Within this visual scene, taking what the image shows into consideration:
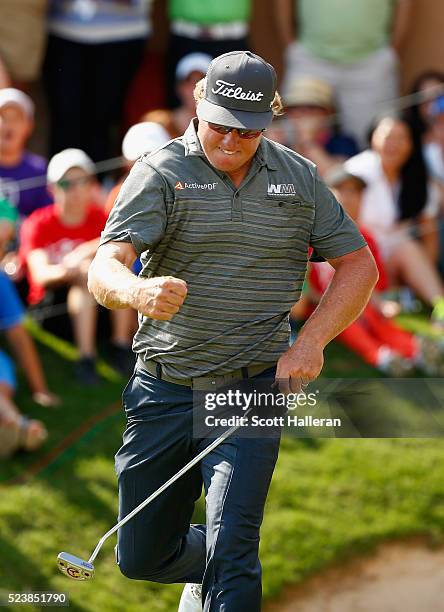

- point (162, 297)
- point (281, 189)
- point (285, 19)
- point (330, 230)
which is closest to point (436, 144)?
point (285, 19)

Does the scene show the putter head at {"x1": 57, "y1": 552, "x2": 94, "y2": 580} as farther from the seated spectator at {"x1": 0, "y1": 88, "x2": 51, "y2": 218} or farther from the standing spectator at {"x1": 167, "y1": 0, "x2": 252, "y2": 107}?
the standing spectator at {"x1": 167, "y1": 0, "x2": 252, "y2": 107}

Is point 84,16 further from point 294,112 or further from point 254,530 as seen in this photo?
point 254,530

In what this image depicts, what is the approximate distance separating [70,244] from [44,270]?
0.31 meters

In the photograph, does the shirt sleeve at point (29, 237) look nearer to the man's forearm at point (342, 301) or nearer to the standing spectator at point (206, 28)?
the standing spectator at point (206, 28)

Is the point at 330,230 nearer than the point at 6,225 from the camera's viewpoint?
Yes

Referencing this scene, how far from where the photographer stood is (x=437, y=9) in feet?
34.3

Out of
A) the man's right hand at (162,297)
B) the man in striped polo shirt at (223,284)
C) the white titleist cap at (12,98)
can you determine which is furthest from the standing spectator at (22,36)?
the man's right hand at (162,297)

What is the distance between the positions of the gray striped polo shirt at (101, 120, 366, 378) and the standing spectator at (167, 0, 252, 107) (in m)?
4.56

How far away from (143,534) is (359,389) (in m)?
1.04

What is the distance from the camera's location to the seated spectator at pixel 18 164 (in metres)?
8.40

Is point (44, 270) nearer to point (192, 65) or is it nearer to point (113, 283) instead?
point (192, 65)

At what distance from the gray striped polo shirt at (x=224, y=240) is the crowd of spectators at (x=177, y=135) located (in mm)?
2876

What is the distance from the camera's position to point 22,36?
898 cm

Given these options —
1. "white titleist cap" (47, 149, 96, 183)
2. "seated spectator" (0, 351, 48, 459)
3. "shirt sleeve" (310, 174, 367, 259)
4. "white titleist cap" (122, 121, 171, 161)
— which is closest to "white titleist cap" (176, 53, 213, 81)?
"white titleist cap" (122, 121, 171, 161)
